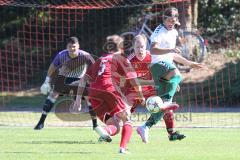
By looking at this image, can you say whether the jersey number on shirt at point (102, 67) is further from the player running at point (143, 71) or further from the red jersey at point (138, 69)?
the red jersey at point (138, 69)

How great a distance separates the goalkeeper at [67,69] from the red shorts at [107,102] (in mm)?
3023

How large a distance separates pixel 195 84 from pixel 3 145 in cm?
1247

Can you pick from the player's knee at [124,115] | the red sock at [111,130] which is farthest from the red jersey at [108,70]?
the red sock at [111,130]

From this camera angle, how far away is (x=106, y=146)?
11297 millimetres

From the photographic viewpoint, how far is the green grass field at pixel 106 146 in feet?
32.2

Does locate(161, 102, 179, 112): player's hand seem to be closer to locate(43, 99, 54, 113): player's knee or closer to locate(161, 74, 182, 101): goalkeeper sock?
locate(161, 74, 182, 101): goalkeeper sock

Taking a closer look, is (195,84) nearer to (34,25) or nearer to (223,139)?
(34,25)

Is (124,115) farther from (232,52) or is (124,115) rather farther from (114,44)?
(232,52)

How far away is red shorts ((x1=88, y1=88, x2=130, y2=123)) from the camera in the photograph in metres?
10.7

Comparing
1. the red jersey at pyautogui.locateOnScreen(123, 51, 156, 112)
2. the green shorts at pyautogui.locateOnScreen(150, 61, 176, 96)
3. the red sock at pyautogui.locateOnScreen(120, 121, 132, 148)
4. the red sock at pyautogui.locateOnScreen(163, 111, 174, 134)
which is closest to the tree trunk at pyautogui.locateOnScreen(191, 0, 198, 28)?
the red jersey at pyautogui.locateOnScreen(123, 51, 156, 112)

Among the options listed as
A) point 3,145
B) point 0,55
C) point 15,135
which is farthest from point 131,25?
point 3,145

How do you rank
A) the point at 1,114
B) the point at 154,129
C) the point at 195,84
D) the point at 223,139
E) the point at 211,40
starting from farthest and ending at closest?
the point at 211,40 < the point at 195,84 < the point at 1,114 < the point at 154,129 < the point at 223,139

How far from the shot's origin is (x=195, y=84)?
910 inches

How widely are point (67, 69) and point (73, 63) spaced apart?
332 millimetres
